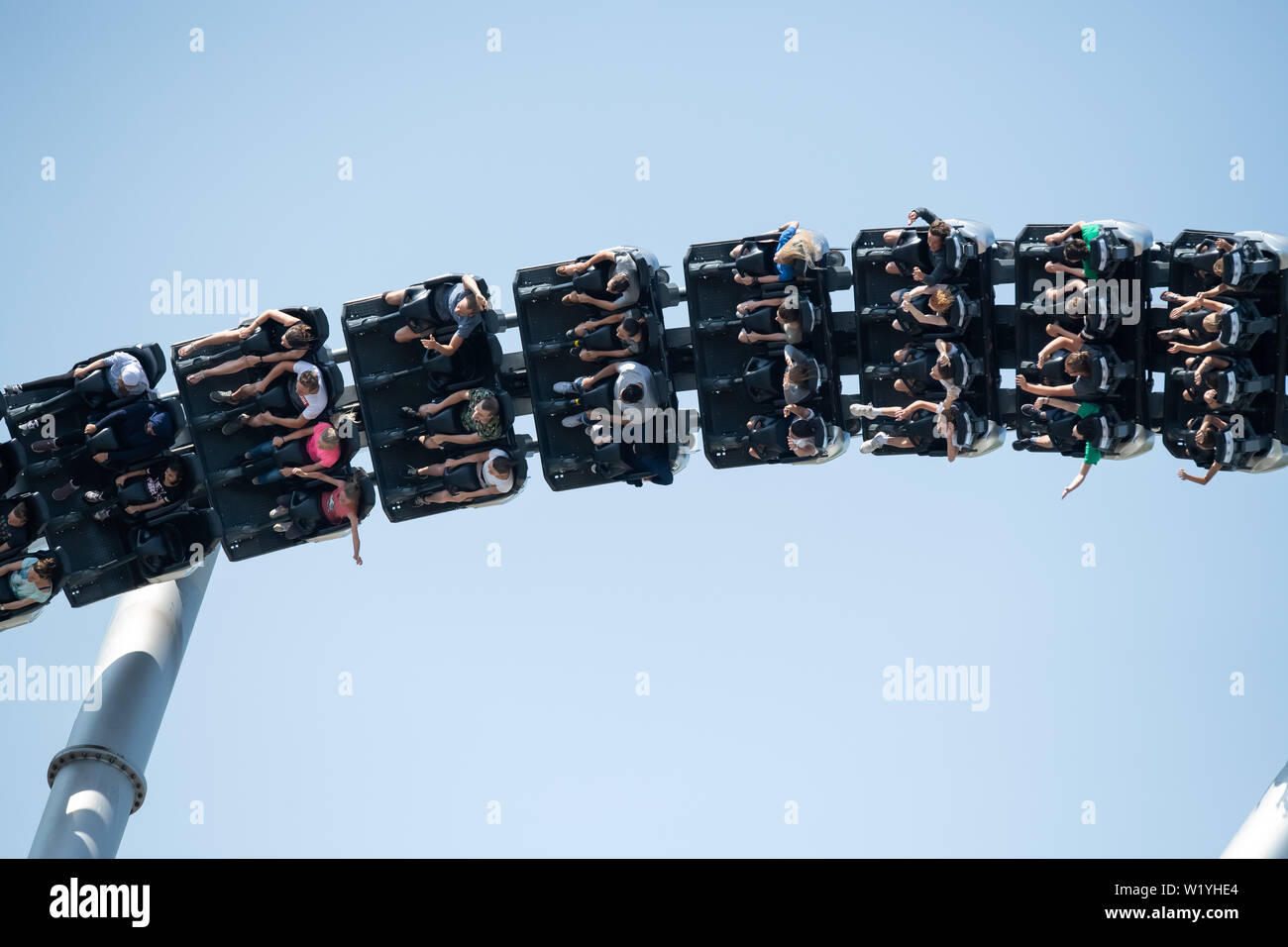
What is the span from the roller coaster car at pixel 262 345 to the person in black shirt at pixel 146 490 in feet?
4.71

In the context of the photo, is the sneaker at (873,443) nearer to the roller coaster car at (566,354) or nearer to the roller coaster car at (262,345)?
the roller coaster car at (566,354)

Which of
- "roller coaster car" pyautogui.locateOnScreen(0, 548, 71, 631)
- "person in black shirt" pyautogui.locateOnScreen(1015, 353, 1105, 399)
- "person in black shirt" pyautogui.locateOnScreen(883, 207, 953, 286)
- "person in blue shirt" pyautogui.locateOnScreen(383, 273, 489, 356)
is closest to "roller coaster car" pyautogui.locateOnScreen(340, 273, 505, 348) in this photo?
"person in blue shirt" pyautogui.locateOnScreen(383, 273, 489, 356)

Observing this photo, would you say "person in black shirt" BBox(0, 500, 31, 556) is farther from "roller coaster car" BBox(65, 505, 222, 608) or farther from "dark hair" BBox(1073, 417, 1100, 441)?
"dark hair" BBox(1073, 417, 1100, 441)

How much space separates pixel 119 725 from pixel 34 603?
2337mm

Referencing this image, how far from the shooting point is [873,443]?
2438 cm

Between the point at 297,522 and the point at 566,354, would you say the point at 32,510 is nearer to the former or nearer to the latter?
the point at 297,522

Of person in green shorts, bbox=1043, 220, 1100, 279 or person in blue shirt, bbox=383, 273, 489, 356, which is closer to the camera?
person in green shorts, bbox=1043, 220, 1100, 279

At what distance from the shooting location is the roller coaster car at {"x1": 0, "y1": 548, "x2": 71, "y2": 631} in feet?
80.5

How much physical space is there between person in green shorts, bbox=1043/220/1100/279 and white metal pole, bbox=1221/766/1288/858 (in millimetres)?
7119

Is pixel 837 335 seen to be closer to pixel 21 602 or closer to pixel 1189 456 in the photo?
pixel 1189 456

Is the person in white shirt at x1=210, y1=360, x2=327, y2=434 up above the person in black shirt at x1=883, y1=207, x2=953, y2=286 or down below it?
below
